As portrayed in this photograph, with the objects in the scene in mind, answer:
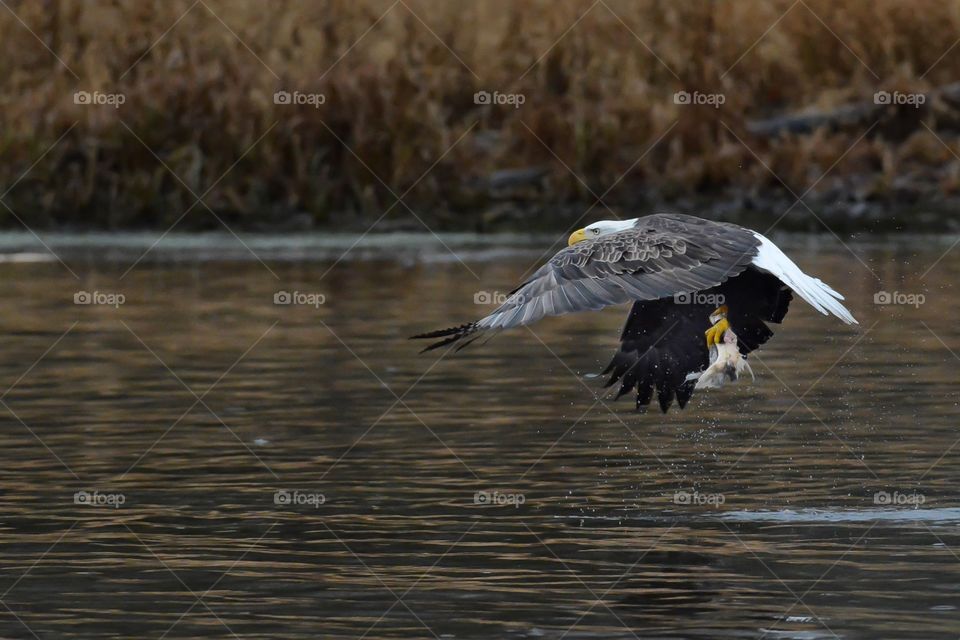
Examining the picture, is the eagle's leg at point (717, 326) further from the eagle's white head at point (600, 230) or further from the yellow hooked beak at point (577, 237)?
the yellow hooked beak at point (577, 237)

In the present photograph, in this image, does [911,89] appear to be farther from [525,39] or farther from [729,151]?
[525,39]

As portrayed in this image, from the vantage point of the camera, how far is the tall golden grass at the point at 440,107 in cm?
2564

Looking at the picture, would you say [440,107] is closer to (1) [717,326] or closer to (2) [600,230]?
(2) [600,230]

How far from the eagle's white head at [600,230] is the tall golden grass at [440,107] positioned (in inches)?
512

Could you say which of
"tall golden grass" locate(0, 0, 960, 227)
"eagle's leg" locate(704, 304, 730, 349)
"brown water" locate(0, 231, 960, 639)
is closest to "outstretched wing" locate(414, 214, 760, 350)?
"eagle's leg" locate(704, 304, 730, 349)

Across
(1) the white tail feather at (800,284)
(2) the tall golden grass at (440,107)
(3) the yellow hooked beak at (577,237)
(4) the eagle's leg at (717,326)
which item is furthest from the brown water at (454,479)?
(2) the tall golden grass at (440,107)

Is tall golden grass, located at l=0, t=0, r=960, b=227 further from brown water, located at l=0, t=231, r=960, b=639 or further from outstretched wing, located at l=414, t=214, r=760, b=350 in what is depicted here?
outstretched wing, located at l=414, t=214, r=760, b=350

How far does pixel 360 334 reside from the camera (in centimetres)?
1875

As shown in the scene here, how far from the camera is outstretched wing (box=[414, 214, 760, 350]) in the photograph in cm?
1088

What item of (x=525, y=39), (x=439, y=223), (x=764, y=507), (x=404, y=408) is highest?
(x=525, y=39)

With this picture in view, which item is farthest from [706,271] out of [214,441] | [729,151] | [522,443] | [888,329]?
[729,151]

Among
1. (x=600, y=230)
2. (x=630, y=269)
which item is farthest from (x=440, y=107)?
(x=630, y=269)

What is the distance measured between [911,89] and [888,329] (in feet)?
25.9

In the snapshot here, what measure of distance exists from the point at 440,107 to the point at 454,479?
1400cm
